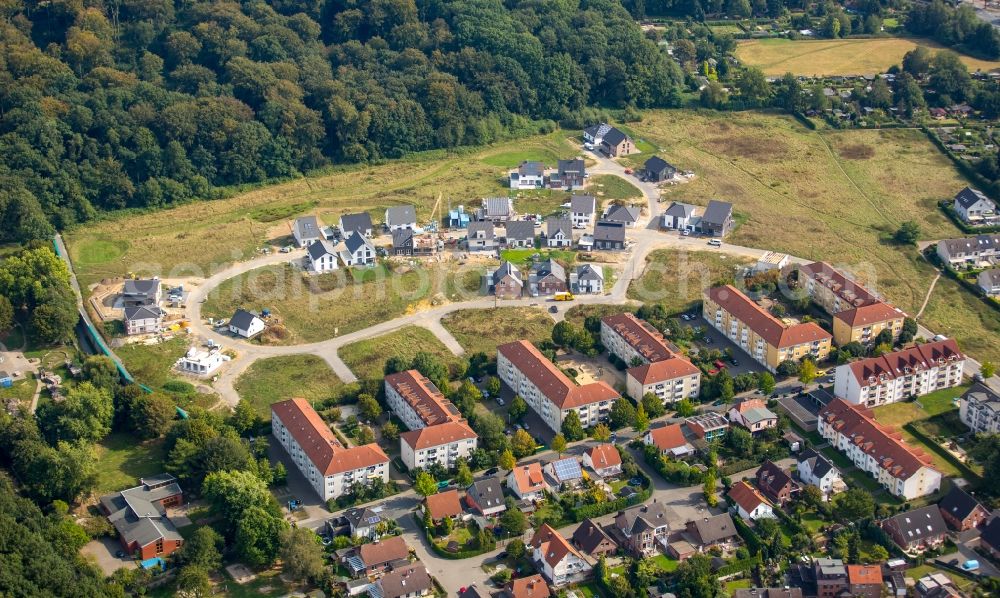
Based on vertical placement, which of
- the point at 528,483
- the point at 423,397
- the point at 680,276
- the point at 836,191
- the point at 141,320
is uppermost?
the point at 141,320

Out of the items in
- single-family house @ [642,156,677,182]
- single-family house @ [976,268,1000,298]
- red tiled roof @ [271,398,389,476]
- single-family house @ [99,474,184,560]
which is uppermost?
red tiled roof @ [271,398,389,476]

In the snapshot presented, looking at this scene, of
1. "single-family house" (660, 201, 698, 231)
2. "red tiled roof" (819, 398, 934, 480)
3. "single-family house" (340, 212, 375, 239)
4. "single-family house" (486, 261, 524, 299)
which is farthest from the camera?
"single-family house" (660, 201, 698, 231)

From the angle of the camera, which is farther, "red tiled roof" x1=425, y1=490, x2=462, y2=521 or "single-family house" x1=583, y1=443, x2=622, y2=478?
"single-family house" x1=583, y1=443, x2=622, y2=478

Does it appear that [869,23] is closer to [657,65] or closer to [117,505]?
[657,65]

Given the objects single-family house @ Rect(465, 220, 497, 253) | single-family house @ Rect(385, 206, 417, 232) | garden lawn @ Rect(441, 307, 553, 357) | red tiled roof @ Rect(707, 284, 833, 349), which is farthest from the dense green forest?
red tiled roof @ Rect(707, 284, 833, 349)

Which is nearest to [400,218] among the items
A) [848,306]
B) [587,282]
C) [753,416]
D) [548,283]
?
[548,283]

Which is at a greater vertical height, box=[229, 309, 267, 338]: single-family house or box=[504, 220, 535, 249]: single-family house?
box=[229, 309, 267, 338]: single-family house

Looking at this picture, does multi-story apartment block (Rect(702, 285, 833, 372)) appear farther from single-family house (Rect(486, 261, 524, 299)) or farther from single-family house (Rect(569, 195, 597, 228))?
single-family house (Rect(569, 195, 597, 228))

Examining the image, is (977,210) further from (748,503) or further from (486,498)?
(486,498)
